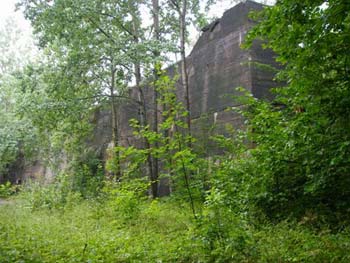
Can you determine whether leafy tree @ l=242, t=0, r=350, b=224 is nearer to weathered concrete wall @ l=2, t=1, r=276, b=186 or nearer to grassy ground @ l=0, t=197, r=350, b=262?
grassy ground @ l=0, t=197, r=350, b=262

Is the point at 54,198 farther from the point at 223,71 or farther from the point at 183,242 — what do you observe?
the point at 183,242

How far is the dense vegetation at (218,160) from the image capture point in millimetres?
3668

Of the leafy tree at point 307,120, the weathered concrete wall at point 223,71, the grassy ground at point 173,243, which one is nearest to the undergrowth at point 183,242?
the grassy ground at point 173,243

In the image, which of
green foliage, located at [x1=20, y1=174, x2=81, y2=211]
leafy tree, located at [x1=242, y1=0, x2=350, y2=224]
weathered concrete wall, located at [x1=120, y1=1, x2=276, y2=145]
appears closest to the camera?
leafy tree, located at [x1=242, y1=0, x2=350, y2=224]

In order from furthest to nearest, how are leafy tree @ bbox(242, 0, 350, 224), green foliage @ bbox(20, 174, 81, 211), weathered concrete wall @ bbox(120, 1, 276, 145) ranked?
green foliage @ bbox(20, 174, 81, 211), weathered concrete wall @ bbox(120, 1, 276, 145), leafy tree @ bbox(242, 0, 350, 224)

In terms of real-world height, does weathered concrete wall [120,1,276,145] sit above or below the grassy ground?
above

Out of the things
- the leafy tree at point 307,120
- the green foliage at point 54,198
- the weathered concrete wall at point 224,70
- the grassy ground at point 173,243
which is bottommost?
the grassy ground at point 173,243

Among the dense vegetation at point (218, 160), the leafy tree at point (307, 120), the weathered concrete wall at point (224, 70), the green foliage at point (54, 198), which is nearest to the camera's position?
the leafy tree at point (307, 120)

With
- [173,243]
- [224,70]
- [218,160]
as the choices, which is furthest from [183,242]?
[224,70]

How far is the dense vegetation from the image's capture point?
367 cm

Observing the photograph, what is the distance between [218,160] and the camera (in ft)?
28.9

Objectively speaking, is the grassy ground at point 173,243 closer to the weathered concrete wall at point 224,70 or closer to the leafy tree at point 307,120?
the leafy tree at point 307,120

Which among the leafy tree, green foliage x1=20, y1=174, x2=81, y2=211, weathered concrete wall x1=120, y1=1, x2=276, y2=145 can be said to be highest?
weathered concrete wall x1=120, y1=1, x2=276, y2=145

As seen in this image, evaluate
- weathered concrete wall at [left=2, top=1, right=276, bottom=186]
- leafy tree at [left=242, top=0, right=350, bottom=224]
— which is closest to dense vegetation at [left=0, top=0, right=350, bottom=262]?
leafy tree at [left=242, top=0, right=350, bottom=224]
